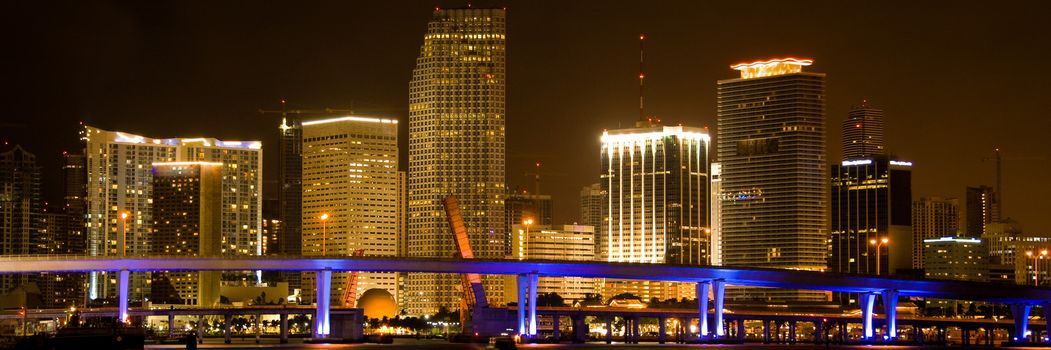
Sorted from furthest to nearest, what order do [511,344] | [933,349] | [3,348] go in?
[933,349] → [511,344] → [3,348]

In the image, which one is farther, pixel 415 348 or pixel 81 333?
pixel 415 348

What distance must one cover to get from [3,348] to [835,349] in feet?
324

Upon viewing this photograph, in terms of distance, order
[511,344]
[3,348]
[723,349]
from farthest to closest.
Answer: [723,349] → [511,344] → [3,348]

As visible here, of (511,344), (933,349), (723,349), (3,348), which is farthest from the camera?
(933,349)

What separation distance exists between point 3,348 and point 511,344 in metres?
54.8

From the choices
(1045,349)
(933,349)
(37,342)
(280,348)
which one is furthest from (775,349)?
(37,342)

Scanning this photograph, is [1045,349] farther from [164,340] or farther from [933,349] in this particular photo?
[164,340]

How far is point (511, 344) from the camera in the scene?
6708 inches

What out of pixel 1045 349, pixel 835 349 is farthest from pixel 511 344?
pixel 1045 349

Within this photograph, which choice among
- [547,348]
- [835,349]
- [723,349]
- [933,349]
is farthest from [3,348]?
[933,349]

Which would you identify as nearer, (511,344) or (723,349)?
(511,344)

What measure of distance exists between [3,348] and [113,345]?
8.80 metres

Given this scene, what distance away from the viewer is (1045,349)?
651ft

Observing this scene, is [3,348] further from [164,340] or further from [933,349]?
[933,349]
